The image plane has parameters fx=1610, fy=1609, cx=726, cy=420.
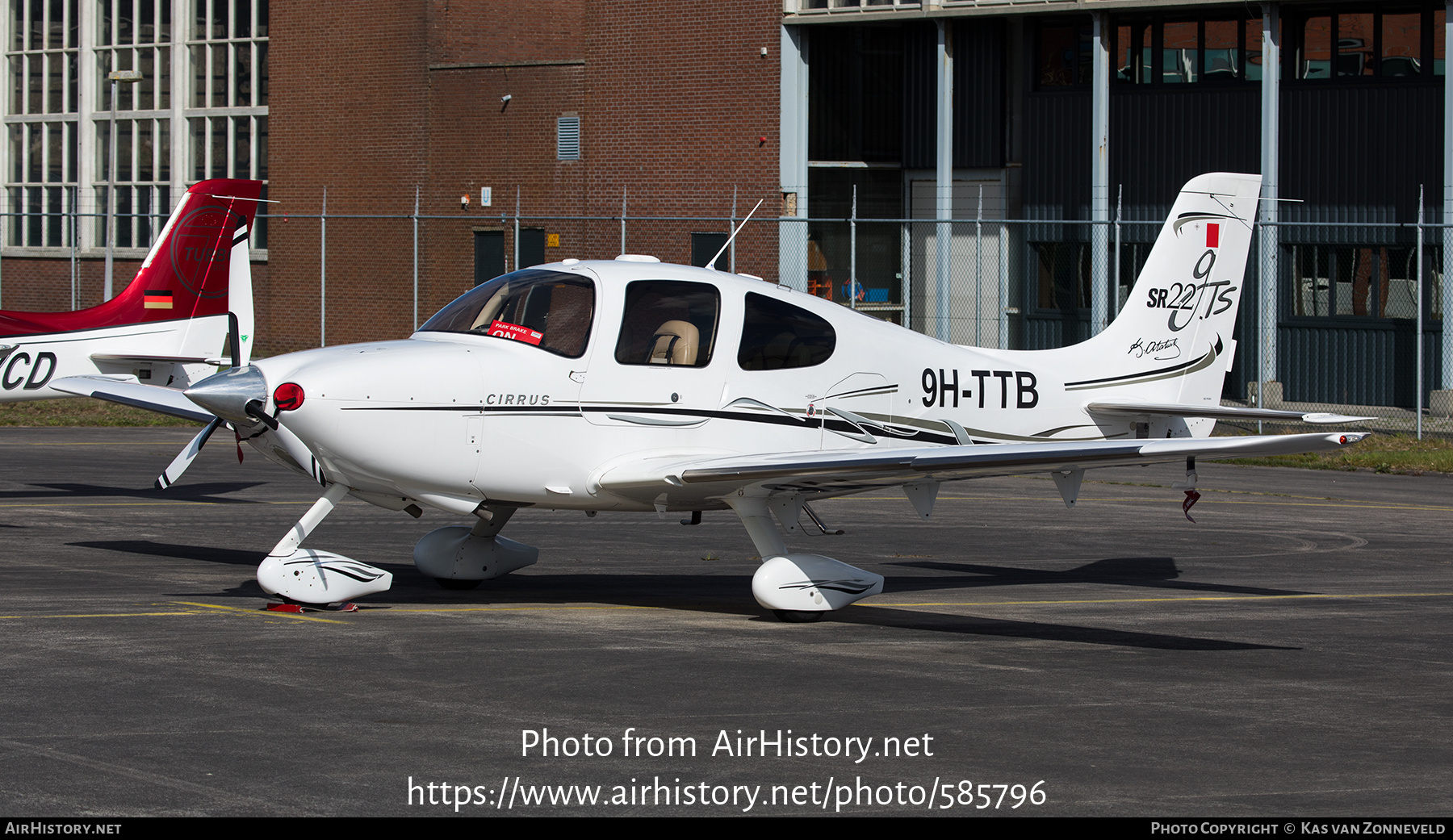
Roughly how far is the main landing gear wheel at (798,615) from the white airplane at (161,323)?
7046 mm

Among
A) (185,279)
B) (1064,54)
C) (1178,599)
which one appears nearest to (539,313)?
(1178,599)

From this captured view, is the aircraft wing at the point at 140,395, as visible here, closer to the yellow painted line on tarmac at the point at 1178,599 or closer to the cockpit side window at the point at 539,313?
the cockpit side window at the point at 539,313

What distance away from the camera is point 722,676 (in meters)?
8.43

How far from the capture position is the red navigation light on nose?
941 centimetres

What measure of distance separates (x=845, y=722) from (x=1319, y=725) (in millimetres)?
2226

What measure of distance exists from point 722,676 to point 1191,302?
5.81m

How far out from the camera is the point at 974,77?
1242 inches

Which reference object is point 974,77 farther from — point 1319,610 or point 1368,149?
point 1319,610

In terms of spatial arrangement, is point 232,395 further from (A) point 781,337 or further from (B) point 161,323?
(B) point 161,323

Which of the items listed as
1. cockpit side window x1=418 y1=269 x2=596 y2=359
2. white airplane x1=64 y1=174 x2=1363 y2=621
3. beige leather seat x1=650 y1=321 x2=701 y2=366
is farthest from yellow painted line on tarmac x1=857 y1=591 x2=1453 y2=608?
cockpit side window x1=418 y1=269 x2=596 y2=359

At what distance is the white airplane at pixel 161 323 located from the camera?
53.9 ft

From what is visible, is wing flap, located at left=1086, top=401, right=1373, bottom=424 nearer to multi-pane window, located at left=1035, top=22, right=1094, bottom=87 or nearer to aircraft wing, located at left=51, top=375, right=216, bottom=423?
aircraft wing, located at left=51, top=375, right=216, bottom=423

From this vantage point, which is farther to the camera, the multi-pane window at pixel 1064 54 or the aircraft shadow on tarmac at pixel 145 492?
the multi-pane window at pixel 1064 54

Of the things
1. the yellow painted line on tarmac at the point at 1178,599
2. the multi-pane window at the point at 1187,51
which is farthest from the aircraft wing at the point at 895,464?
the multi-pane window at the point at 1187,51
